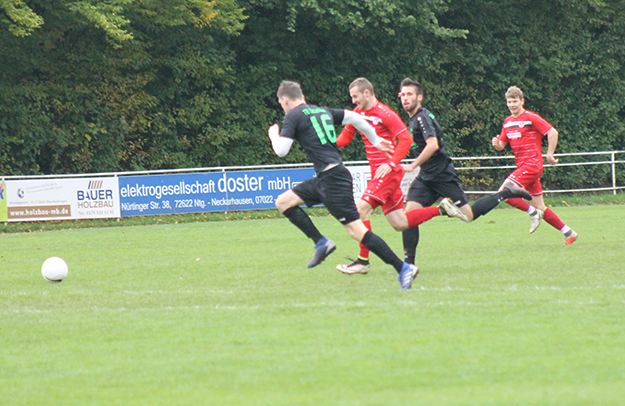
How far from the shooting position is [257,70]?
88.5 ft

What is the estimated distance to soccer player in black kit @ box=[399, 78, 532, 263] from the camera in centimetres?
897

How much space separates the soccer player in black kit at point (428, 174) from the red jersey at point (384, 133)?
28 cm

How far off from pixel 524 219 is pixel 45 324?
12.9 metres

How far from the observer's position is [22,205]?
67.3 ft

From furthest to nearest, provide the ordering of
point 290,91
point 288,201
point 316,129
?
point 288,201 → point 290,91 → point 316,129

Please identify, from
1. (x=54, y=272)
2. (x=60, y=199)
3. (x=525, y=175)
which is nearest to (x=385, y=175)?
(x=525, y=175)

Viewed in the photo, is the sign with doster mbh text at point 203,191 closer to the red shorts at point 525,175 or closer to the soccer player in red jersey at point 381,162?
→ the red shorts at point 525,175

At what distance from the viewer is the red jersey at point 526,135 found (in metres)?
11.5

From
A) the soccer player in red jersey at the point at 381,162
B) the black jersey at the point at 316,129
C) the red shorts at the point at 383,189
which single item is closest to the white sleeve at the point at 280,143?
the black jersey at the point at 316,129

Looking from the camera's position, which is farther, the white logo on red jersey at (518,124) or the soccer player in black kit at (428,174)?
the white logo on red jersey at (518,124)

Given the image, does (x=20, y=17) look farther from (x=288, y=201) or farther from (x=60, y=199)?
(x=288, y=201)

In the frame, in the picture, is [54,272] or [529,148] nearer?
[54,272]

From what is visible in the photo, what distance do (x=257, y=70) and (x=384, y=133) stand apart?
60.8 feet

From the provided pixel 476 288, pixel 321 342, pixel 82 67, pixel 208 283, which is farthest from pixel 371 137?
pixel 82 67
